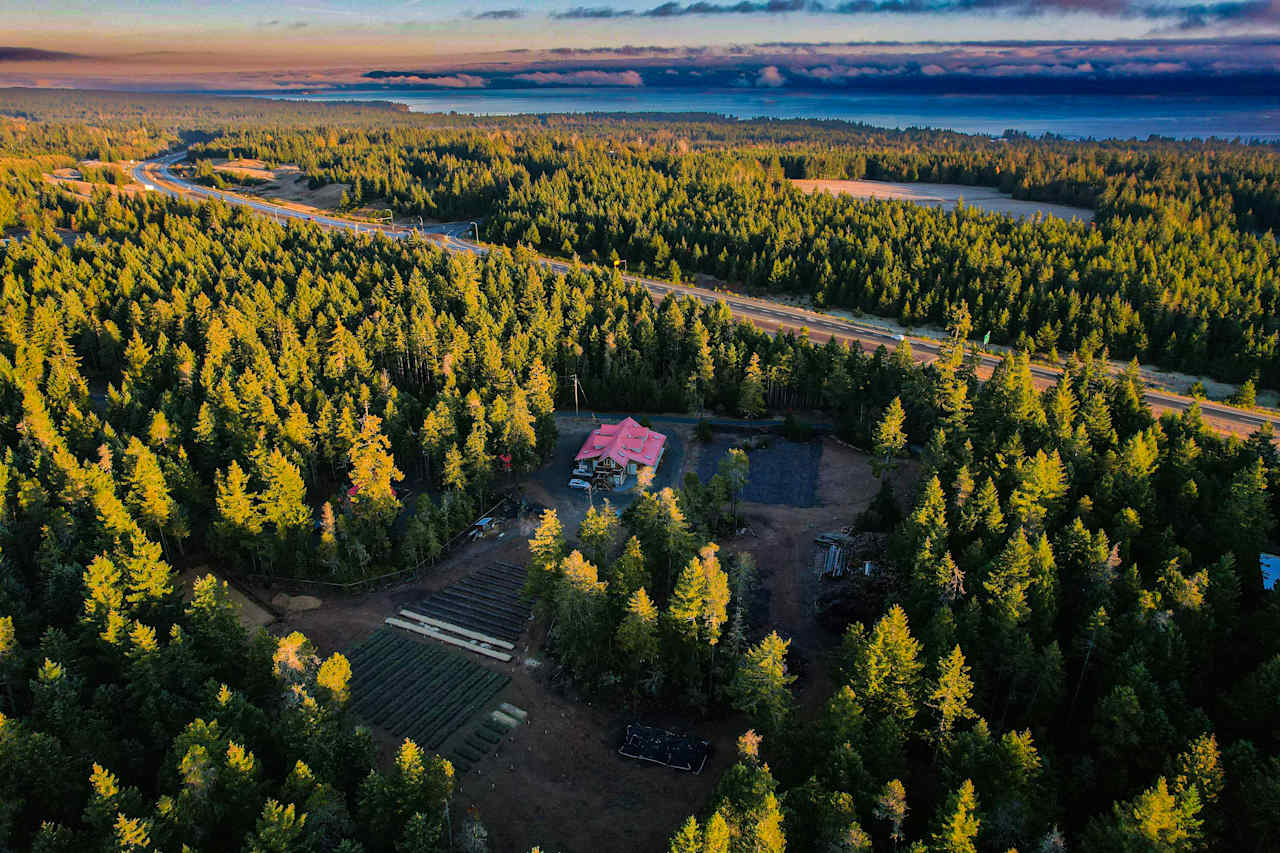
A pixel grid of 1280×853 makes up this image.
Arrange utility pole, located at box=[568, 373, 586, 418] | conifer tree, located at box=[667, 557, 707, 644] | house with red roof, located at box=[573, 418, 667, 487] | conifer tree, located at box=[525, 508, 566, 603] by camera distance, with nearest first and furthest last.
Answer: conifer tree, located at box=[667, 557, 707, 644] → conifer tree, located at box=[525, 508, 566, 603] → house with red roof, located at box=[573, 418, 667, 487] → utility pole, located at box=[568, 373, 586, 418]

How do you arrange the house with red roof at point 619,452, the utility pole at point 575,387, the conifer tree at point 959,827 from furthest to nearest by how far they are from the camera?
the utility pole at point 575,387 < the house with red roof at point 619,452 < the conifer tree at point 959,827

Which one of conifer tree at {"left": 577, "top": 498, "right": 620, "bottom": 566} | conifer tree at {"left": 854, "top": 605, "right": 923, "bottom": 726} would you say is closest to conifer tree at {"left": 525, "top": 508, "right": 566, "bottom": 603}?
conifer tree at {"left": 577, "top": 498, "right": 620, "bottom": 566}

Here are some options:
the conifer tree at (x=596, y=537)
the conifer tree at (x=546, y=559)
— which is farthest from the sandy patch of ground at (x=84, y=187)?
the conifer tree at (x=596, y=537)

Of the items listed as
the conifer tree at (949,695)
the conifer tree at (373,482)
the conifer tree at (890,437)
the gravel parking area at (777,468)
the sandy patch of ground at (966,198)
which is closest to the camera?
the conifer tree at (949,695)

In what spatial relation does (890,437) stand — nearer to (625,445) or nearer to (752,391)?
(752,391)

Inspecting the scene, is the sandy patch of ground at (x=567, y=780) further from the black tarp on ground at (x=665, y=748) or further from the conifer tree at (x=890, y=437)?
the conifer tree at (x=890, y=437)

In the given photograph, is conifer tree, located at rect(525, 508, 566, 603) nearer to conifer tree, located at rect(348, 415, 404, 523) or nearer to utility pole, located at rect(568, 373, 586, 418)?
conifer tree, located at rect(348, 415, 404, 523)
